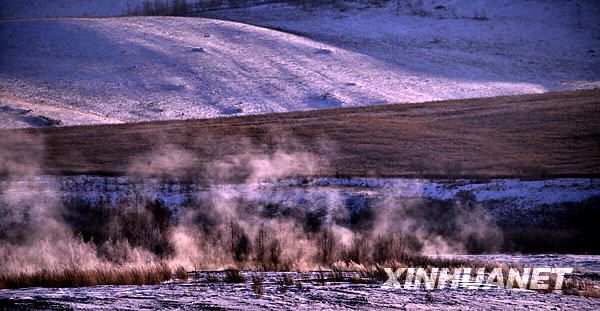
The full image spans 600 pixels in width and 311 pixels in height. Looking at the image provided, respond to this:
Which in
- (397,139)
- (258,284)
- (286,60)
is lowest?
(397,139)

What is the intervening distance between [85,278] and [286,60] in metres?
24.1

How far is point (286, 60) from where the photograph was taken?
3058 centimetres

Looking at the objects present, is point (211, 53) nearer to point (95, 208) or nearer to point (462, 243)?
point (95, 208)

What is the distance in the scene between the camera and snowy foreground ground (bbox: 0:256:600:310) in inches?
244

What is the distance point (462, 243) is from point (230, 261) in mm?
4222

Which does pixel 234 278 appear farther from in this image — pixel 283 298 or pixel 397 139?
pixel 397 139

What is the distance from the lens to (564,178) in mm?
14133

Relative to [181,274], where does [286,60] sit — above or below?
above

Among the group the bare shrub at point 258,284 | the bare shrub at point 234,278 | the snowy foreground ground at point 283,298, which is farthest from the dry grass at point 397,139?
the snowy foreground ground at point 283,298

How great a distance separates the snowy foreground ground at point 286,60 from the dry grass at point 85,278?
51.0 feet

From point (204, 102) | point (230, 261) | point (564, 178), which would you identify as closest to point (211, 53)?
point (204, 102)

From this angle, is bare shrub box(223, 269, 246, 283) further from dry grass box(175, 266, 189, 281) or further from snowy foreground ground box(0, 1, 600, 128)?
snowy foreground ground box(0, 1, 600, 128)

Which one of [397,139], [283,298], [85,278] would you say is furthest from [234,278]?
[397,139]

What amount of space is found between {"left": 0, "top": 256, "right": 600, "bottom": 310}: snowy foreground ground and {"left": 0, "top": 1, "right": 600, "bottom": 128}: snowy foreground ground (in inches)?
660
